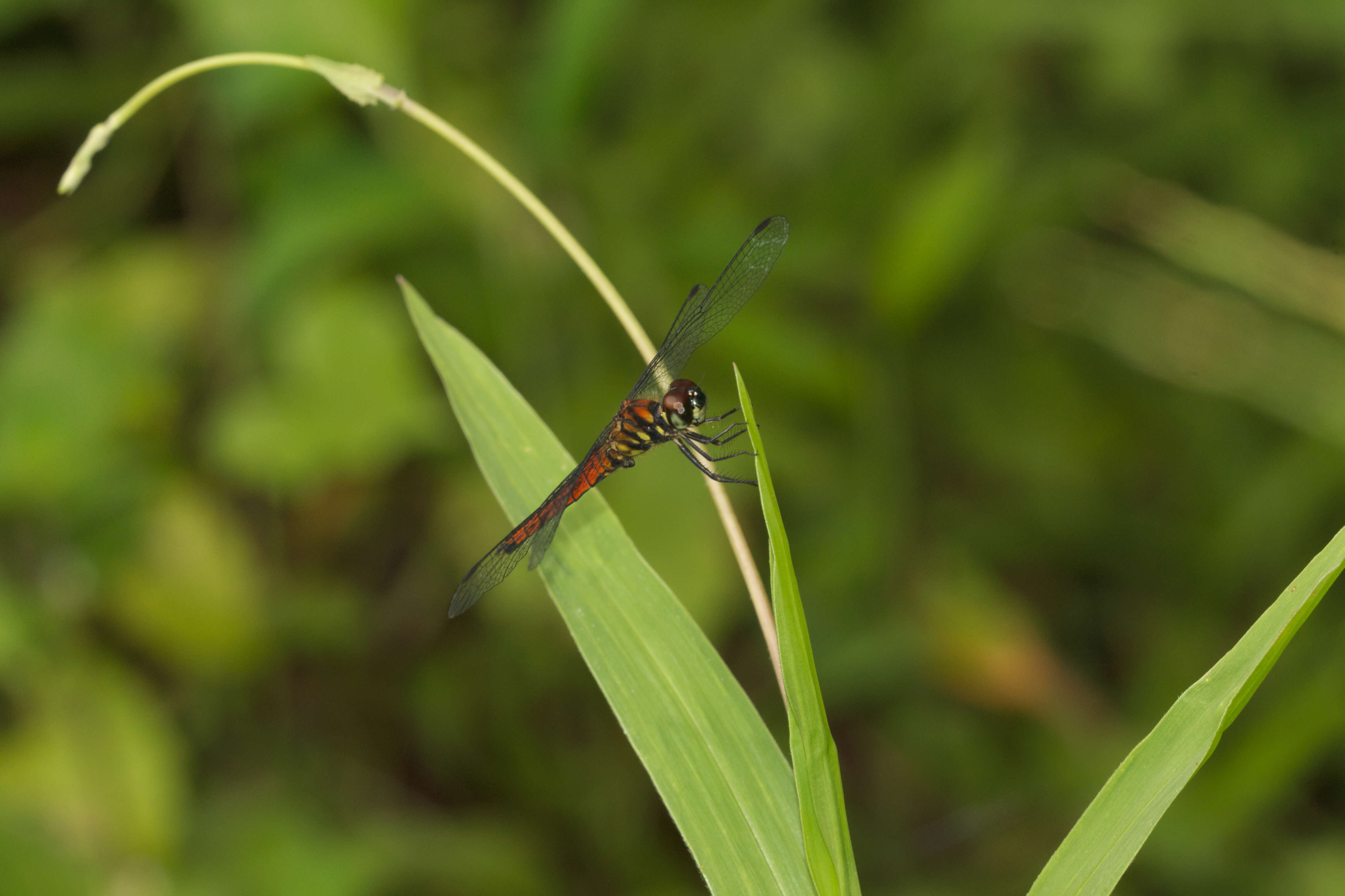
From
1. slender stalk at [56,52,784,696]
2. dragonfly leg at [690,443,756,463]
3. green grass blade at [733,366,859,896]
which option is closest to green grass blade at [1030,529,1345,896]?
green grass blade at [733,366,859,896]

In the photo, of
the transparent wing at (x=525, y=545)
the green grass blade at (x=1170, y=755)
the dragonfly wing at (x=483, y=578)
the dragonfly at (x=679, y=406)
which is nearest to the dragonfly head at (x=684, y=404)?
the dragonfly at (x=679, y=406)

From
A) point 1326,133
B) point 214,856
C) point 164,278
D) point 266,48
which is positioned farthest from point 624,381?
point 1326,133

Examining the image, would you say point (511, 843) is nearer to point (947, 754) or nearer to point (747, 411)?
point (947, 754)

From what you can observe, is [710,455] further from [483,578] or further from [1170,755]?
[1170,755]

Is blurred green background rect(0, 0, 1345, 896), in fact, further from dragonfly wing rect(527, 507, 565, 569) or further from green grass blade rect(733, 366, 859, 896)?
green grass blade rect(733, 366, 859, 896)

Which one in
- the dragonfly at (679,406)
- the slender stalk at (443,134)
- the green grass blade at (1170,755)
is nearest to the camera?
the green grass blade at (1170,755)

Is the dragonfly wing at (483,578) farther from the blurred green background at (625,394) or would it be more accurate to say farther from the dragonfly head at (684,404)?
the blurred green background at (625,394)

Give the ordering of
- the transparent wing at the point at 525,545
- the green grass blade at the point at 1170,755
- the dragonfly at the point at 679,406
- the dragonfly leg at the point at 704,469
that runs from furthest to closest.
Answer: the dragonfly at the point at 679,406 < the dragonfly leg at the point at 704,469 < the transparent wing at the point at 525,545 < the green grass blade at the point at 1170,755
